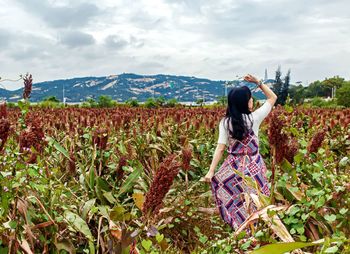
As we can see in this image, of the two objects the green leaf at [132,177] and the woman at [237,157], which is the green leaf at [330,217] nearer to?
the green leaf at [132,177]

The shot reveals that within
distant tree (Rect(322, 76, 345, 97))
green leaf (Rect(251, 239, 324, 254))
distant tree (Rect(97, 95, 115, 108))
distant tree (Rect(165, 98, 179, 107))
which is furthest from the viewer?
distant tree (Rect(322, 76, 345, 97))

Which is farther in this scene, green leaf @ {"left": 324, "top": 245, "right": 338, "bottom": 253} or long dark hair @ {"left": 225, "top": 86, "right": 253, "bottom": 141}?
long dark hair @ {"left": 225, "top": 86, "right": 253, "bottom": 141}

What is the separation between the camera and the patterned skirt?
4090 millimetres

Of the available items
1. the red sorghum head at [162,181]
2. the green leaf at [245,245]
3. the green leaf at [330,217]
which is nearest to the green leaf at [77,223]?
the green leaf at [245,245]

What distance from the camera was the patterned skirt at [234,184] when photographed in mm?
4090

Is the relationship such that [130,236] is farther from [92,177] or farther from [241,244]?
[92,177]

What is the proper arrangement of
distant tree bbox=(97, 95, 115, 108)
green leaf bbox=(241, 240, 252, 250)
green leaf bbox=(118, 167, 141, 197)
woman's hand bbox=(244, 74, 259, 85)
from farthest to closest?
distant tree bbox=(97, 95, 115, 108), woman's hand bbox=(244, 74, 259, 85), green leaf bbox=(118, 167, 141, 197), green leaf bbox=(241, 240, 252, 250)

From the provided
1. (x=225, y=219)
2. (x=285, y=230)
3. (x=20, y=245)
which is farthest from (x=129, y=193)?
(x=285, y=230)

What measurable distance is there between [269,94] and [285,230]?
2.78 metres

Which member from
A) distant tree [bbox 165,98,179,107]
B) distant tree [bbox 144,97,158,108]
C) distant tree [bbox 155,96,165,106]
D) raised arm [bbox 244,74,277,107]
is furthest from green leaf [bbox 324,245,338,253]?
distant tree [bbox 155,96,165,106]

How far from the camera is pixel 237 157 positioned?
4172 millimetres

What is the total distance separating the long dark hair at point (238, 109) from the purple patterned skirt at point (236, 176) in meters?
0.09

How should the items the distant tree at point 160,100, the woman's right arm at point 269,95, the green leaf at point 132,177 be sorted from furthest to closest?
the distant tree at point 160,100, the woman's right arm at point 269,95, the green leaf at point 132,177

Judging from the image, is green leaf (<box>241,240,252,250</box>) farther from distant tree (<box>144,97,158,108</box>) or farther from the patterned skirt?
distant tree (<box>144,97,158,108</box>)
